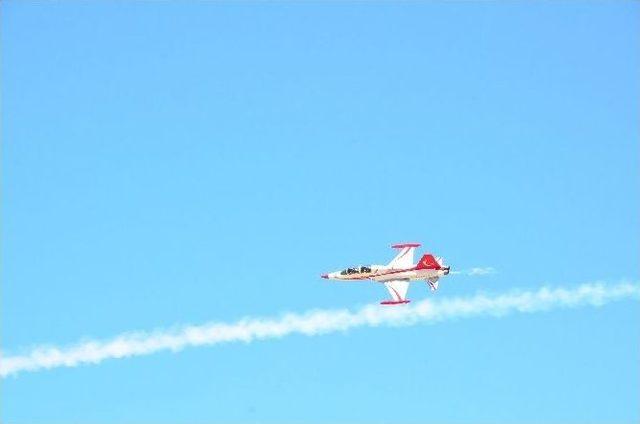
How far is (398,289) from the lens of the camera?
4695 inches

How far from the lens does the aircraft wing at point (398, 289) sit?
119 metres

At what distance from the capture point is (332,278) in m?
122

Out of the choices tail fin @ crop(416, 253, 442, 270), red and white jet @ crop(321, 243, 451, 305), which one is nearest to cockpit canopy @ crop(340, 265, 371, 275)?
red and white jet @ crop(321, 243, 451, 305)

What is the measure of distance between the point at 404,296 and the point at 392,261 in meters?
4.31

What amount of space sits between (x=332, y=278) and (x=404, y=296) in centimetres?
825

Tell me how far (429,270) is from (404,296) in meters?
4.44

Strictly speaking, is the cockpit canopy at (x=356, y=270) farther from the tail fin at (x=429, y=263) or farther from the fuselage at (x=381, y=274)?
the tail fin at (x=429, y=263)

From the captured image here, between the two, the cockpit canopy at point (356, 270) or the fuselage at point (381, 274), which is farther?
the cockpit canopy at point (356, 270)

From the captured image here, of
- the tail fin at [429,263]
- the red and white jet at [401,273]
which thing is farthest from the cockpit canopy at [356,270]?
the tail fin at [429,263]

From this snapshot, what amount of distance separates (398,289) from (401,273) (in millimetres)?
1725

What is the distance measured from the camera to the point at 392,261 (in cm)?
12106

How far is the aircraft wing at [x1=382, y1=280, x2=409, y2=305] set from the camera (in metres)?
119

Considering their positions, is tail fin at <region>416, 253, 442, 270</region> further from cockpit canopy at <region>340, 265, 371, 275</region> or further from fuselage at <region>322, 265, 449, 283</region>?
cockpit canopy at <region>340, 265, 371, 275</region>

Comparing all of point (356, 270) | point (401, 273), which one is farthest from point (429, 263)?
point (356, 270)
